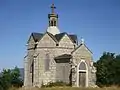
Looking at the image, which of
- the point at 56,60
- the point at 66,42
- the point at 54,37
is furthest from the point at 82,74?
the point at 54,37

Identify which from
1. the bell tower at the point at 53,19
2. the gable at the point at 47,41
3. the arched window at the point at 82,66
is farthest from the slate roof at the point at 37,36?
the arched window at the point at 82,66

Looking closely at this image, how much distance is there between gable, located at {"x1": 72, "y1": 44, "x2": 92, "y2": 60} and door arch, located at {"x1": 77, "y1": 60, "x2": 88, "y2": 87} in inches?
43.1

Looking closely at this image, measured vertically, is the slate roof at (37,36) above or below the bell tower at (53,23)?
below

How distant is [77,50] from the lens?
5406cm

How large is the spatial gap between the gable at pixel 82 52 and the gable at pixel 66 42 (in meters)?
4.59

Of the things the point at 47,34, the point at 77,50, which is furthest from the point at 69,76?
the point at 47,34

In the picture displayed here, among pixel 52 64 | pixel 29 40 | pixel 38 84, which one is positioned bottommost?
pixel 38 84

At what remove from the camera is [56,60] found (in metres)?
56.3


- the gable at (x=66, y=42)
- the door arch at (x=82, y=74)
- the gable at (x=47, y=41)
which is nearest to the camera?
the door arch at (x=82, y=74)

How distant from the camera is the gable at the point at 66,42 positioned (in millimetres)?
57781

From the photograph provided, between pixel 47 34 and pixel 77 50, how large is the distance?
731 centimetres

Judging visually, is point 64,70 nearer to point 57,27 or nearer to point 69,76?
point 69,76

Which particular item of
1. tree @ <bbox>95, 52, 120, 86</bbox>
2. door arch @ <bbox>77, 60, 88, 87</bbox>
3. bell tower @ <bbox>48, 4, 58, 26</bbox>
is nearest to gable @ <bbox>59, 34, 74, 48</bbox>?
bell tower @ <bbox>48, 4, 58, 26</bbox>

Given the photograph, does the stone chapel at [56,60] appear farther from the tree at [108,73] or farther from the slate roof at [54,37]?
the tree at [108,73]
